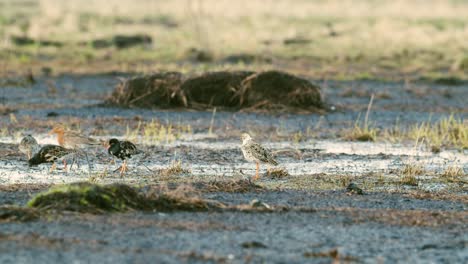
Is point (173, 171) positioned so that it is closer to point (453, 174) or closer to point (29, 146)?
point (29, 146)

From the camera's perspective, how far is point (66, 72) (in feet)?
106

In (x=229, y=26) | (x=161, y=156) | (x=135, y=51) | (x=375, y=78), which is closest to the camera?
(x=161, y=156)

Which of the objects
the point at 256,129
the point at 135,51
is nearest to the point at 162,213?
the point at 256,129

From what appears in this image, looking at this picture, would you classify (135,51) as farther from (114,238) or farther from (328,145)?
(114,238)

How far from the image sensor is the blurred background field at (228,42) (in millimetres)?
35125

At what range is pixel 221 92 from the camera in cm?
2402

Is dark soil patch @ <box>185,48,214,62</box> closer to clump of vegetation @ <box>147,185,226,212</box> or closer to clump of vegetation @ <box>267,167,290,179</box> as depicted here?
clump of vegetation @ <box>267,167,290,179</box>

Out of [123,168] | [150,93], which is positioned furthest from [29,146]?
[150,93]

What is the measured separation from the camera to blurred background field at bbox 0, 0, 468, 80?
3512 cm

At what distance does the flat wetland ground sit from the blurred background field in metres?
0.19

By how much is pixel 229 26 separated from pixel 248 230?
49624 mm

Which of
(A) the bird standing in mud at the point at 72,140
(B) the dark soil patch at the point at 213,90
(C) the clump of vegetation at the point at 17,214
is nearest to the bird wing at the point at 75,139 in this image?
(A) the bird standing in mud at the point at 72,140

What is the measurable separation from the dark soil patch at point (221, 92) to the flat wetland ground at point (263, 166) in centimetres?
46

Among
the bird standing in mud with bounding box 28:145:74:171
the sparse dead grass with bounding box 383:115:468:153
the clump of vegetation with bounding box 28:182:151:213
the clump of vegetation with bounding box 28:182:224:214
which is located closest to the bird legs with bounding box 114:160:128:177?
the bird standing in mud with bounding box 28:145:74:171
